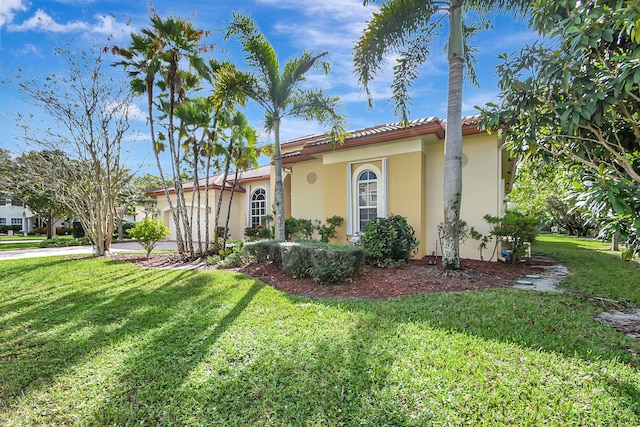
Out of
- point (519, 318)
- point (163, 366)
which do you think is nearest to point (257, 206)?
point (163, 366)

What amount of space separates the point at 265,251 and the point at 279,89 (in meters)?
5.41

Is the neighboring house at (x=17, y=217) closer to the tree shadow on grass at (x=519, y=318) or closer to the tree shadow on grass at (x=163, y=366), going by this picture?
the tree shadow on grass at (x=163, y=366)

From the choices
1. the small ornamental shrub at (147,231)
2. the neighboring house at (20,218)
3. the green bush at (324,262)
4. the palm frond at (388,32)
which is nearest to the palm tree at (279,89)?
the palm frond at (388,32)

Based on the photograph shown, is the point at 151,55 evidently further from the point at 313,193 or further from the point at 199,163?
the point at 313,193

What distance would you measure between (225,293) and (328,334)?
315 centimetres

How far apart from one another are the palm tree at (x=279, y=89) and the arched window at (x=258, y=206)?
33.0ft

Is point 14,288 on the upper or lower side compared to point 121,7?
lower

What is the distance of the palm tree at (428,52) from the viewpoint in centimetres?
720

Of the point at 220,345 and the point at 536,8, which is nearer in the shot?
the point at 220,345

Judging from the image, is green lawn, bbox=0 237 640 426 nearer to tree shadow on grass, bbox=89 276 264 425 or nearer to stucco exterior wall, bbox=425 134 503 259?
tree shadow on grass, bbox=89 276 264 425

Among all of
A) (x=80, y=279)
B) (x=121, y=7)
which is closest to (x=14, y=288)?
(x=80, y=279)

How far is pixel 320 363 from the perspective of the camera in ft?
10.8

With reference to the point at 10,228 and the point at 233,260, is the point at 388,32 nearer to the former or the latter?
the point at 233,260

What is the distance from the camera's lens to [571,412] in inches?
98.7
